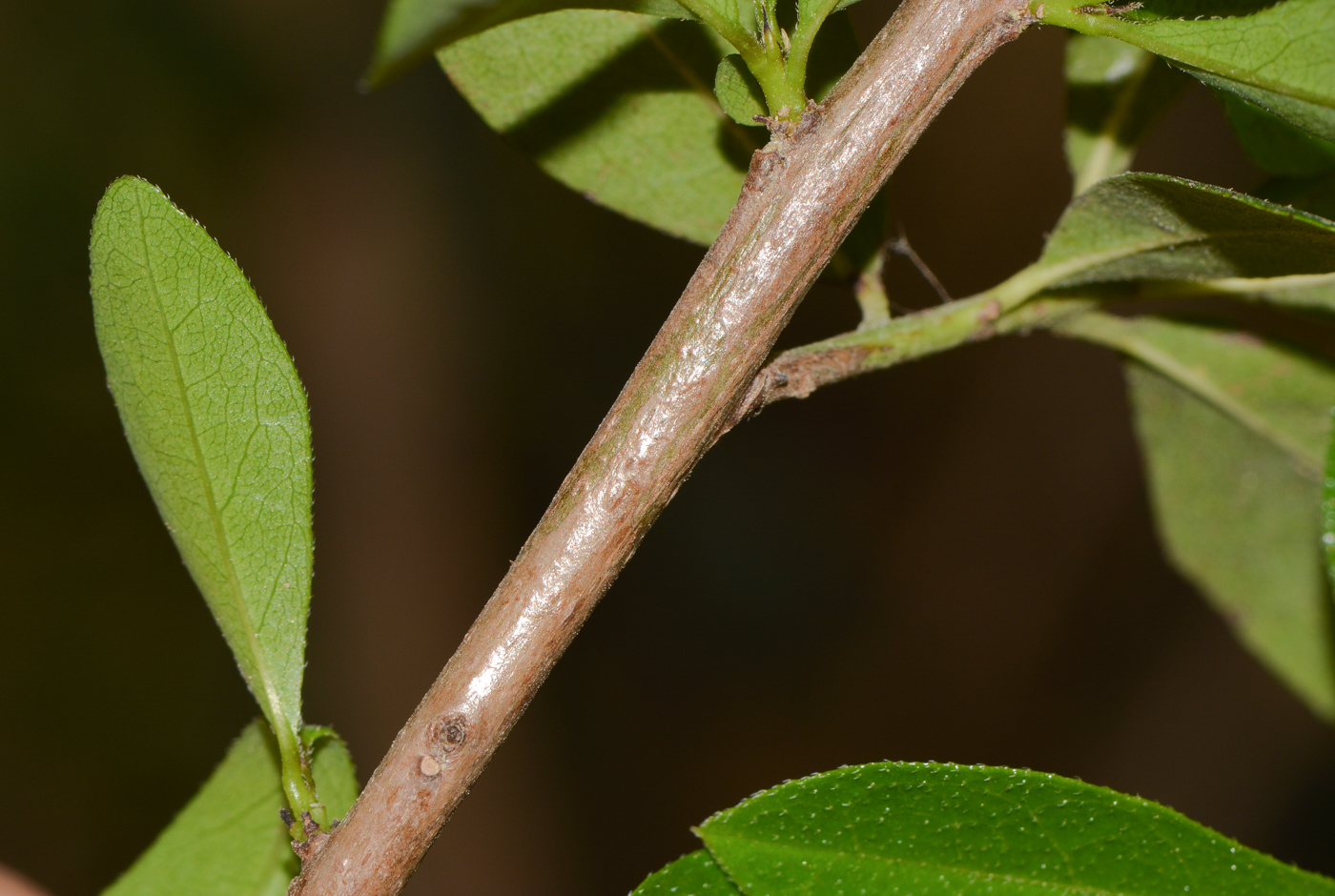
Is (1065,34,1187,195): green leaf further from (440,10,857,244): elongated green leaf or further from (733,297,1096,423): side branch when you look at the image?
(440,10,857,244): elongated green leaf

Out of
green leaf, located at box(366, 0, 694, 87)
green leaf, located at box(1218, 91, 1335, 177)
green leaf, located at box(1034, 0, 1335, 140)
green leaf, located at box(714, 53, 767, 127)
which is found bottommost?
green leaf, located at box(1218, 91, 1335, 177)

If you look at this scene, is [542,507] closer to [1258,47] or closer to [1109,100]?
[1109,100]

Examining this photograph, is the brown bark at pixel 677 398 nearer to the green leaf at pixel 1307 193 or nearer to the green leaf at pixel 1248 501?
the green leaf at pixel 1307 193

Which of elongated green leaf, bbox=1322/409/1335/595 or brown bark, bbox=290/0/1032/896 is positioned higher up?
brown bark, bbox=290/0/1032/896

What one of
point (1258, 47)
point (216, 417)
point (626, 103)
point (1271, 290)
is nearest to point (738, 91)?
point (626, 103)

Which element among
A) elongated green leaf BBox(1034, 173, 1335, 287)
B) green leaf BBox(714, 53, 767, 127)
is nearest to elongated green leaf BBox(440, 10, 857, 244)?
green leaf BBox(714, 53, 767, 127)

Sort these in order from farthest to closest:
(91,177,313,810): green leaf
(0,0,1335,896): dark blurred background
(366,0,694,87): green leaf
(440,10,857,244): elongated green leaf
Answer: (0,0,1335,896): dark blurred background → (440,10,857,244): elongated green leaf → (91,177,313,810): green leaf → (366,0,694,87): green leaf
